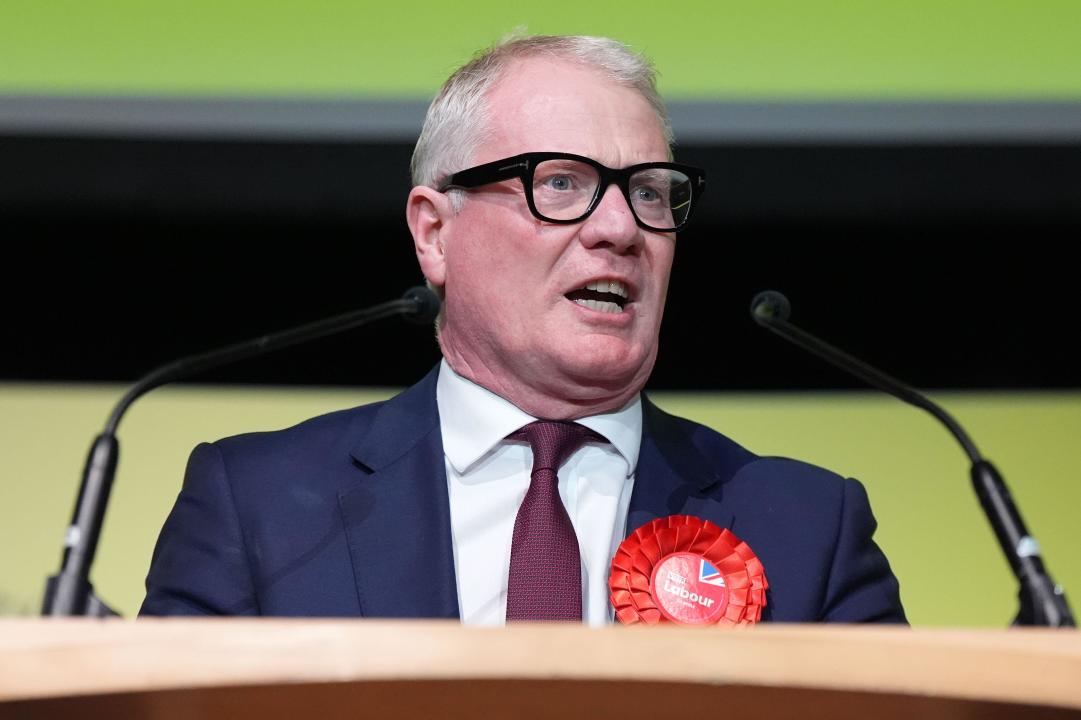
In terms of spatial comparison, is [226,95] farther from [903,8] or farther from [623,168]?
[903,8]

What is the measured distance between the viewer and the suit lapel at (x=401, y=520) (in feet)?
5.03

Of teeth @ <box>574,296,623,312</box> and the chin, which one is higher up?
teeth @ <box>574,296,623,312</box>

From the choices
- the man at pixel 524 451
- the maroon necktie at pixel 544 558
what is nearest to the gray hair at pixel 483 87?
the man at pixel 524 451

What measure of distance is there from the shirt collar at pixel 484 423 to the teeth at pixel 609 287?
6.8 inches

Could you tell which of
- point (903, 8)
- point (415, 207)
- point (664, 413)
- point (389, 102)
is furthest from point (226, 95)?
point (903, 8)

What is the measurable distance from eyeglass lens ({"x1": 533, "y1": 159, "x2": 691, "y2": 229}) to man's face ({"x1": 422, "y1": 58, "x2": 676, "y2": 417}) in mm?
21

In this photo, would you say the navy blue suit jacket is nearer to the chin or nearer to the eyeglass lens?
the chin

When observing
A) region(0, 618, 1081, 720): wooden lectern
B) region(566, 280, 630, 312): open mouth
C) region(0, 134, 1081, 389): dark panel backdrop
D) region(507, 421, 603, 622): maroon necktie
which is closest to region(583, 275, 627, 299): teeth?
region(566, 280, 630, 312): open mouth

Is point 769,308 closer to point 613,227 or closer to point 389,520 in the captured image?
point 613,227

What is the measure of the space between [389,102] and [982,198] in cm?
102

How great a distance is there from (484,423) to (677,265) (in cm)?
72

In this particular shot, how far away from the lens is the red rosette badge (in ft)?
4.85

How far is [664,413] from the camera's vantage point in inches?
74.9

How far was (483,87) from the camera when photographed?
1820 mm
